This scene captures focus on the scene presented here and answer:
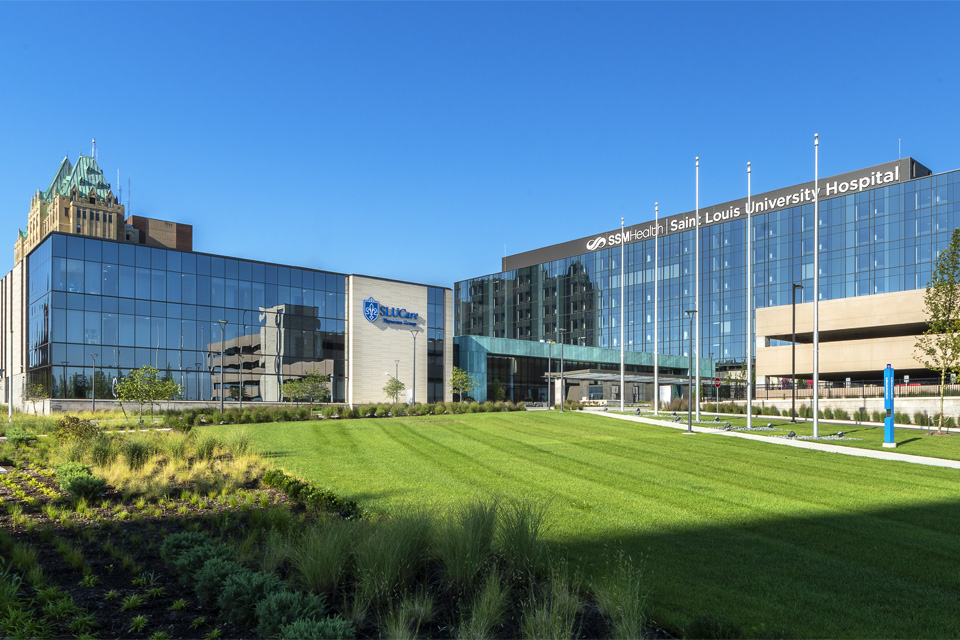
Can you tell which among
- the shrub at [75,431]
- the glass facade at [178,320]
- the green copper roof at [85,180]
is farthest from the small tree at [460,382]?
the green copper roof at [85,180]

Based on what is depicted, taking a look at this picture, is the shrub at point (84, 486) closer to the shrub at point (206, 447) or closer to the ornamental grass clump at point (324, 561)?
the shrub at point (206, 447)

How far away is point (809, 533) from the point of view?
34.9 ft

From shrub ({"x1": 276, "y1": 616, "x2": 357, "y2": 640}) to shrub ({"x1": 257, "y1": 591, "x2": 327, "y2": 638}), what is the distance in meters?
0.18

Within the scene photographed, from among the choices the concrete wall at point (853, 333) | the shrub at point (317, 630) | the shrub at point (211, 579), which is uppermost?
the concrete wall at point (853, 333)

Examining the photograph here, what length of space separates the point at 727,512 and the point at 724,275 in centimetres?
9070

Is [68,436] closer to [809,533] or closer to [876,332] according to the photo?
[809,533]

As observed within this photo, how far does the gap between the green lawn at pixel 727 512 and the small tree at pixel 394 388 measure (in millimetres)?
42096

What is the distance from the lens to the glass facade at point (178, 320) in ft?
175

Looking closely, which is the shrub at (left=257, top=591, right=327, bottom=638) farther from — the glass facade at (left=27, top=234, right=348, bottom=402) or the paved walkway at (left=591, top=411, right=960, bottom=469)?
the glass facade at (left=27, top=234, right=348, bottom=402)

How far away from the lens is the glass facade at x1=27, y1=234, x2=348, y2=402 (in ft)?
175

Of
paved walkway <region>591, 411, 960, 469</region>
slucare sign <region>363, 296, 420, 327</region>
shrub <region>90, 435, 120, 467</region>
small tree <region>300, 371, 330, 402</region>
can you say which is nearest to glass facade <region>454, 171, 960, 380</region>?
slucare sign <region>363, 296, 420, 327</region>

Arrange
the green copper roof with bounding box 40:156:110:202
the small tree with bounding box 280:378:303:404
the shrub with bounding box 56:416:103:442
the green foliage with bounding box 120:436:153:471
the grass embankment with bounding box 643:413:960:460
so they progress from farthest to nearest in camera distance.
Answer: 1. the green copper roof with bounding box 40:156:110:202
2. the small tree with bounding box 280:378:303:404
3. the grass embankment with bounding box 643:413:960:460
4. the shrub with bounding box 56:416:103:442
5. the green foliage with bounding box 120:436:153:471

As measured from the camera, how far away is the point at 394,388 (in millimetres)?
67312

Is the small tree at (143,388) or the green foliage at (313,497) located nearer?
the green foliage at (313,497)
